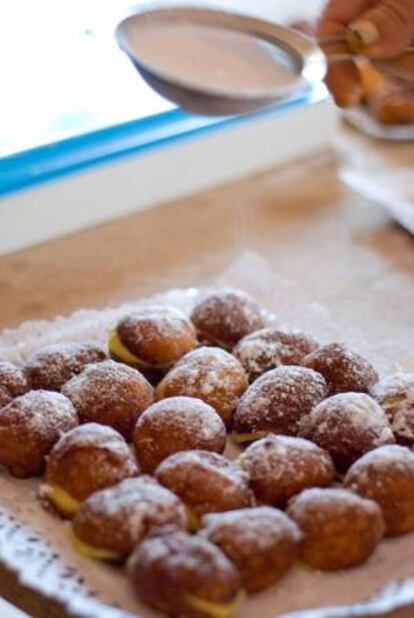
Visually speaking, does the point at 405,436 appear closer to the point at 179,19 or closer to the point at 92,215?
the point at 179,19

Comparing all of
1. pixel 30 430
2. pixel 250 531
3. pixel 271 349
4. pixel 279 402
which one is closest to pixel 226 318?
pixel 271 349

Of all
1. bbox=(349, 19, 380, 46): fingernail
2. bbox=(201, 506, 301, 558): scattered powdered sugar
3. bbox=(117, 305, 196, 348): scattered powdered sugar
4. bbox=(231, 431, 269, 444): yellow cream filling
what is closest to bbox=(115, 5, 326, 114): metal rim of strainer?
bbox=(349, 19, 380, 46): fingernail

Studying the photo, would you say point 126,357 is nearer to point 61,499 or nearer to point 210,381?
point 210,381

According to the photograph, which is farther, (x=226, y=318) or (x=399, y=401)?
(x=226, y=318)

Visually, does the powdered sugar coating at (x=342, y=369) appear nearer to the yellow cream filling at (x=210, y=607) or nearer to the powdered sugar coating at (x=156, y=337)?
the powdered sugar coating at (x=156, y=337)

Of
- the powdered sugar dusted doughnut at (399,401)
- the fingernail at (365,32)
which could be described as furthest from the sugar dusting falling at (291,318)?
the fingernail at (365,32)

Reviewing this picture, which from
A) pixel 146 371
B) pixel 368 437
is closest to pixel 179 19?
pixel 146 371

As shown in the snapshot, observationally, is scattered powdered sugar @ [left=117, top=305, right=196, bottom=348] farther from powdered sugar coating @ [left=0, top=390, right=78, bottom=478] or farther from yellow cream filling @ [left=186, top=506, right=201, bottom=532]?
yellow cream filling @ [left=186, top=506, right=201, bottom=532]
